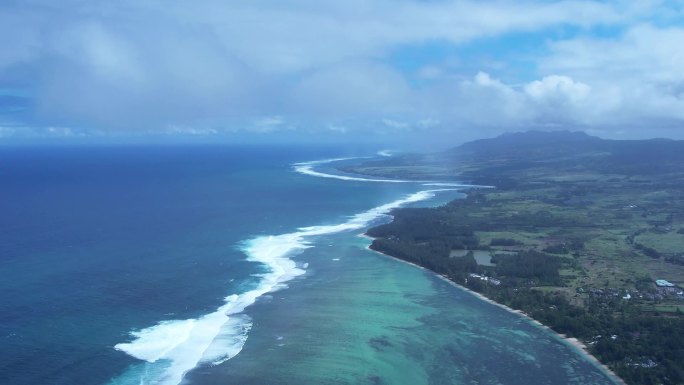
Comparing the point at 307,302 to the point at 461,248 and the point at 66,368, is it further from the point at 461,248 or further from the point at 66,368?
the point at 461,248

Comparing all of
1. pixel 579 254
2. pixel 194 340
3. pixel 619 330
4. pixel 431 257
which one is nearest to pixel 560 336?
pixel 619 330

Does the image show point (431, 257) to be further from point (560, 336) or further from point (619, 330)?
point (619, 330)

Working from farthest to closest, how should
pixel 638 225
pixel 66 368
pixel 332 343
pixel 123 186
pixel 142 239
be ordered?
pixel 123 186 < pixel 638 225 < pixel 142 239 < pixel 332 343 < pixel 66 368

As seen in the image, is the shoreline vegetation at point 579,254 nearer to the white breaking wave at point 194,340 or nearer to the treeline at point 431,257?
the treeline at point 431,257

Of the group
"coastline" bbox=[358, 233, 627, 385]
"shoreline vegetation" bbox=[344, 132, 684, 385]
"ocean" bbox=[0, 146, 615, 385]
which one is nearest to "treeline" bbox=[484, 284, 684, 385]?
"shoreline vegetation" bbox=[344, 132, 684, 385]

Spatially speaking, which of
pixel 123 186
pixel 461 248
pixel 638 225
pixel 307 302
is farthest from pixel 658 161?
pixel 307 302

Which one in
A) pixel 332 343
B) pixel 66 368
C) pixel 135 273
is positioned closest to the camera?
pixel 66 368

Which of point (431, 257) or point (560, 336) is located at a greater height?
point (431, 257)
